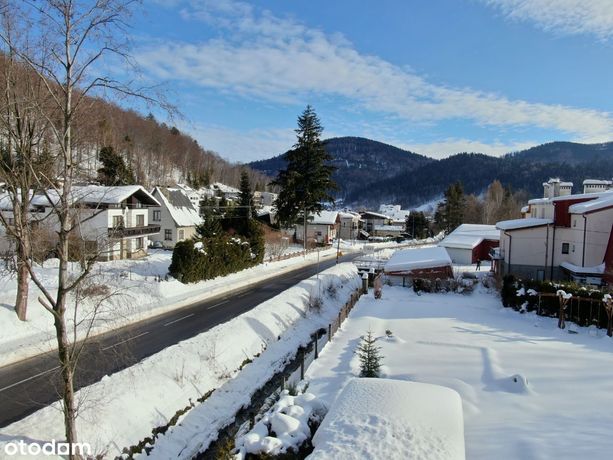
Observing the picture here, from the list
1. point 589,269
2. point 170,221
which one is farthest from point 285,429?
point 170,221

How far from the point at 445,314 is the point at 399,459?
1698 cm

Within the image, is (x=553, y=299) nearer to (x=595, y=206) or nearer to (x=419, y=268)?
(x=595, y=206)

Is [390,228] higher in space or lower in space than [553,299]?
higher

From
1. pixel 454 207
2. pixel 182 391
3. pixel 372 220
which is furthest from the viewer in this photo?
pixel 372 220

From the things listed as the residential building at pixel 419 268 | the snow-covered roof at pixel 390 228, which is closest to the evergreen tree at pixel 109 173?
the residential building at pixel 419 268

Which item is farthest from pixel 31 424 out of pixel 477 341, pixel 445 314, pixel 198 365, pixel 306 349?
pixel 445 314

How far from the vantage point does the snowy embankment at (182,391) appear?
9664mm

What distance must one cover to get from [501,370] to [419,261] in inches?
819

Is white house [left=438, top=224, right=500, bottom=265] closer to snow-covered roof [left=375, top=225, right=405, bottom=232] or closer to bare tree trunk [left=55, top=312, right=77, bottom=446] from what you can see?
bare tree trunk [left=55, top=312, right=77, bottom=446]

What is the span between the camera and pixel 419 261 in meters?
33.2

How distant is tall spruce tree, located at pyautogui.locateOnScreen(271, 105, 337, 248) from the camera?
5272cm

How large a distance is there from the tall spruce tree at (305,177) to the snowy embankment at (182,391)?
3244 centimetres

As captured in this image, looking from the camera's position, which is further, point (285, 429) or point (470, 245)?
point (470, 245)

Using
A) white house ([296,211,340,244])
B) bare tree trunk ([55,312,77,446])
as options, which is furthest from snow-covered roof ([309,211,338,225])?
bare tree trunk ([55,312,77,446])
